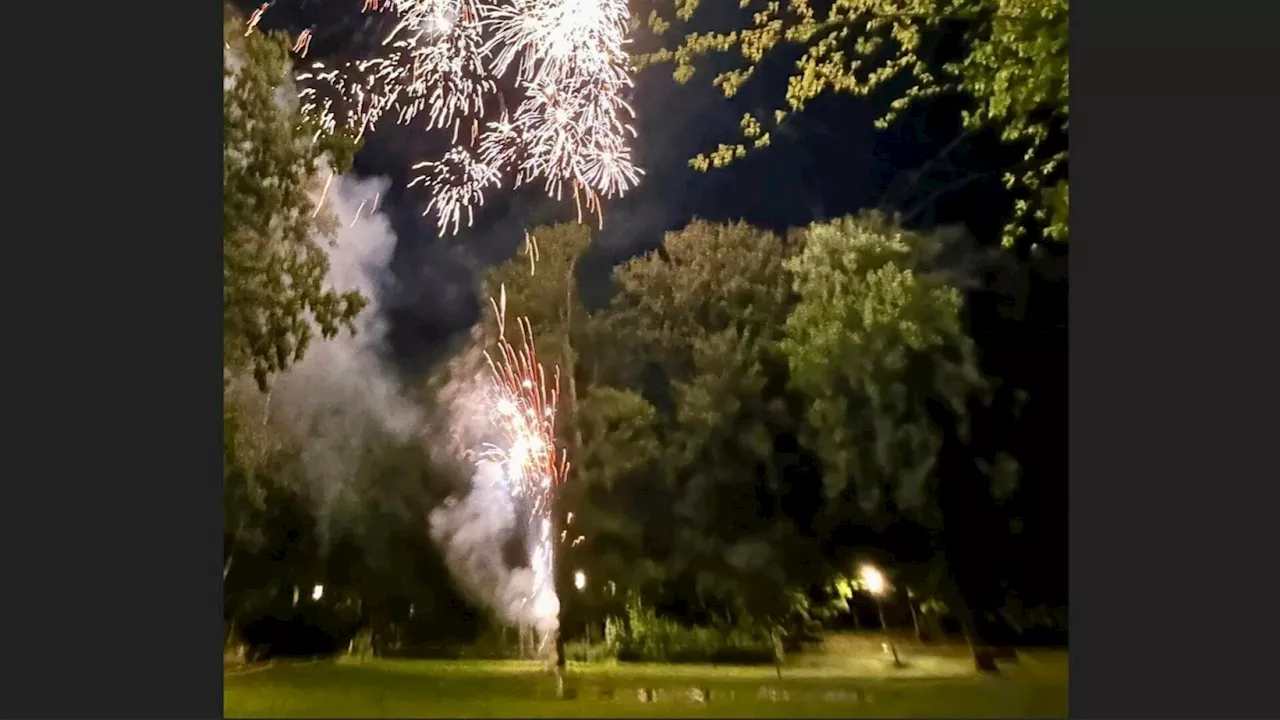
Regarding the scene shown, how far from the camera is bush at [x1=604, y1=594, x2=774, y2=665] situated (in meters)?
3.35

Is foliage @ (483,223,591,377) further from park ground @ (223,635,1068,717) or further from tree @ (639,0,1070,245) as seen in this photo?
park ground @ (223,635,1068,717)

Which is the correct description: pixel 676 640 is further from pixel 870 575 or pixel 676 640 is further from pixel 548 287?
pixel 548 287

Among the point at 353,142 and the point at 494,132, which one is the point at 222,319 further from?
the point at 494,132

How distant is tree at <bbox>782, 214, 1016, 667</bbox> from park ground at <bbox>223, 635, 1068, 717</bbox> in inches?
21.6

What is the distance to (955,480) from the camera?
3.33m

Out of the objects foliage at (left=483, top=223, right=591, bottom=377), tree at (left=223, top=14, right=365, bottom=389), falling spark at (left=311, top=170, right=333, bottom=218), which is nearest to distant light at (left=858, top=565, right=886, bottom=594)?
foliage at (left=483, top=223, right=591, bottom=377)

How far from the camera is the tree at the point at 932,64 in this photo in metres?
3.36

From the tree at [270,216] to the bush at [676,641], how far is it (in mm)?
1685

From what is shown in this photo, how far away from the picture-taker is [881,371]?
11.0ft

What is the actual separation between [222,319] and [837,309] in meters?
2.50

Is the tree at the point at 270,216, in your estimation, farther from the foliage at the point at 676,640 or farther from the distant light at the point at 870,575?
the distant light at the point at 870,575

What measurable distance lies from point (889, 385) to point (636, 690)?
5.10ft

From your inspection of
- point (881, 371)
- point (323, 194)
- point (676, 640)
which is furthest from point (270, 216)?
point (881, 371)

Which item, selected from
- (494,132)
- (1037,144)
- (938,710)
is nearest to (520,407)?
(494,132)
